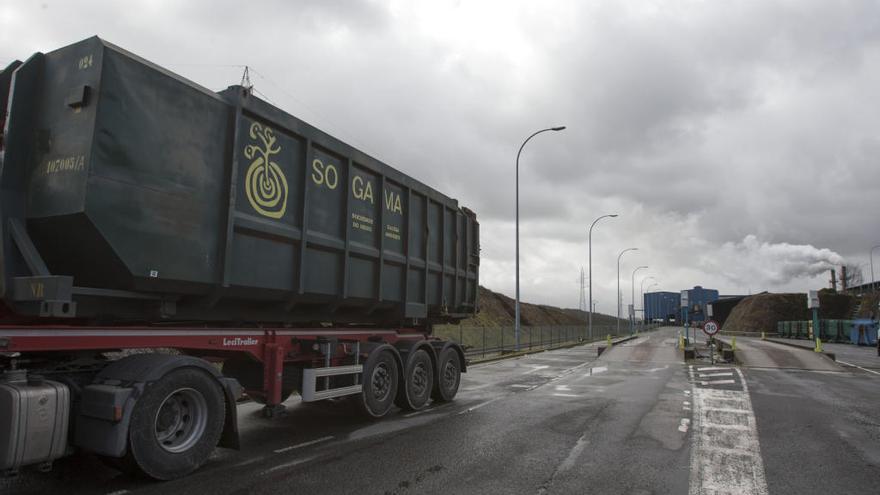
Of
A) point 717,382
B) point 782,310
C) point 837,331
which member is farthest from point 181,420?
point 782,310

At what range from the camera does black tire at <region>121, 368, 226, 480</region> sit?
4598 millimetres

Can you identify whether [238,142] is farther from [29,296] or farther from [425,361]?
[425,361]

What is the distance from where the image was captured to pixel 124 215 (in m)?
4.72

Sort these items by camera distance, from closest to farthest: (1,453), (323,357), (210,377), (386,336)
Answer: (1,453) < (210,377) < (323,357) < (386,336)

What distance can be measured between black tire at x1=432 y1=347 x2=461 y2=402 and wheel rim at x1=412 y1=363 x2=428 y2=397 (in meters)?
0.35

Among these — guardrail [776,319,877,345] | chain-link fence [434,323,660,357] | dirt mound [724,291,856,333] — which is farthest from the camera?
dirt mound [724,291,856,333]

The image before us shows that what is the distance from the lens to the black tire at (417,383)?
8.58m

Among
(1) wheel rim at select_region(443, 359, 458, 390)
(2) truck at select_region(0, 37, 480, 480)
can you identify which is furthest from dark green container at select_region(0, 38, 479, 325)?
(1) wheel rim at select_region(443, 359, 458, 390)

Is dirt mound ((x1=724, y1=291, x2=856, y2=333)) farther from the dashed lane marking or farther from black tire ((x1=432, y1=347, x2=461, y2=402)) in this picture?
black tire ((x1=432, y1=347, x2=461, y2=402))

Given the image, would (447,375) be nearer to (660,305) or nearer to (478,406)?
(478,406)

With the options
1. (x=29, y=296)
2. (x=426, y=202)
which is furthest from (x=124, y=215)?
(x=426, y=202)

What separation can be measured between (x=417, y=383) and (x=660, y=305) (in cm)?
9155

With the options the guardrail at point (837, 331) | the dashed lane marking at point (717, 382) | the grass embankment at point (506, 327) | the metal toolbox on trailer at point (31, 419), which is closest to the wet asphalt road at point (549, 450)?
the metal toolbox on trailer at point (31, 419)

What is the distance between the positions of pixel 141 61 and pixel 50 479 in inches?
155
